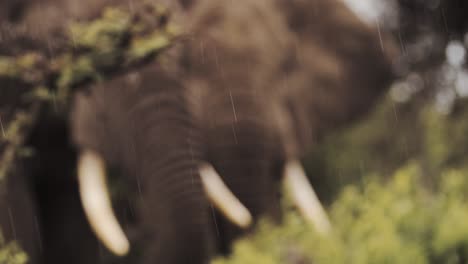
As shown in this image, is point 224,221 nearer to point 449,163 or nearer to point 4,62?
point 4,62

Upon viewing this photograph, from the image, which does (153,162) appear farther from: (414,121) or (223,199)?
(414,121)

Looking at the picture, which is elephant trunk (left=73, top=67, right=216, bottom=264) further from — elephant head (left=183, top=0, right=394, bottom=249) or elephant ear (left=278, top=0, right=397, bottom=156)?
elephant ear (left=278, top=0, right=397, bottom=156)

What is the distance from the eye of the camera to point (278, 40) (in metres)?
5.46

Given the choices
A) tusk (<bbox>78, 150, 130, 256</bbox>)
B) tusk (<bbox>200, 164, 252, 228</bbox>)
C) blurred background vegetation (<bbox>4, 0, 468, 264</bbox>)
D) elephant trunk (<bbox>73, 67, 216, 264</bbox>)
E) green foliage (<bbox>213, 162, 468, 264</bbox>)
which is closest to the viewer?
green foliage (<bbox>213, 162, 468, 264</bbox>)

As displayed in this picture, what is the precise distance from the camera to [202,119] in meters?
4.13

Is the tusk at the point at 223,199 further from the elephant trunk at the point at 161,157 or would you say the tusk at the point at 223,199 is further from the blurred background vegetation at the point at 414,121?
the blurred background vegetation at the point at 414,121

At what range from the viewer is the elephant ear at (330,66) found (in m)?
6.21

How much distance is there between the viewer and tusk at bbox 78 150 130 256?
11.7ft

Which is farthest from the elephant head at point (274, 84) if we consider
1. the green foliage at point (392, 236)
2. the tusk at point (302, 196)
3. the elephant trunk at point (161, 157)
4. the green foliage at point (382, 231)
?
the green foliage at point (392, 236)

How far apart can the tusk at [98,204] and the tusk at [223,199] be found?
0.45 meters

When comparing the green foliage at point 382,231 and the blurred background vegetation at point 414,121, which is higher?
the blurred background vegetation at point 414,121

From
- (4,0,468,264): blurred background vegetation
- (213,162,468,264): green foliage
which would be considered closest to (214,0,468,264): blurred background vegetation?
(4,0,468,264): blurred background vegetation

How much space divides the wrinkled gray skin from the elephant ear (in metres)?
0.03

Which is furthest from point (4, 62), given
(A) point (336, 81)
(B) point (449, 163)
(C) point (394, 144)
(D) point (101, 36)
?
(C) point (394, 144)
